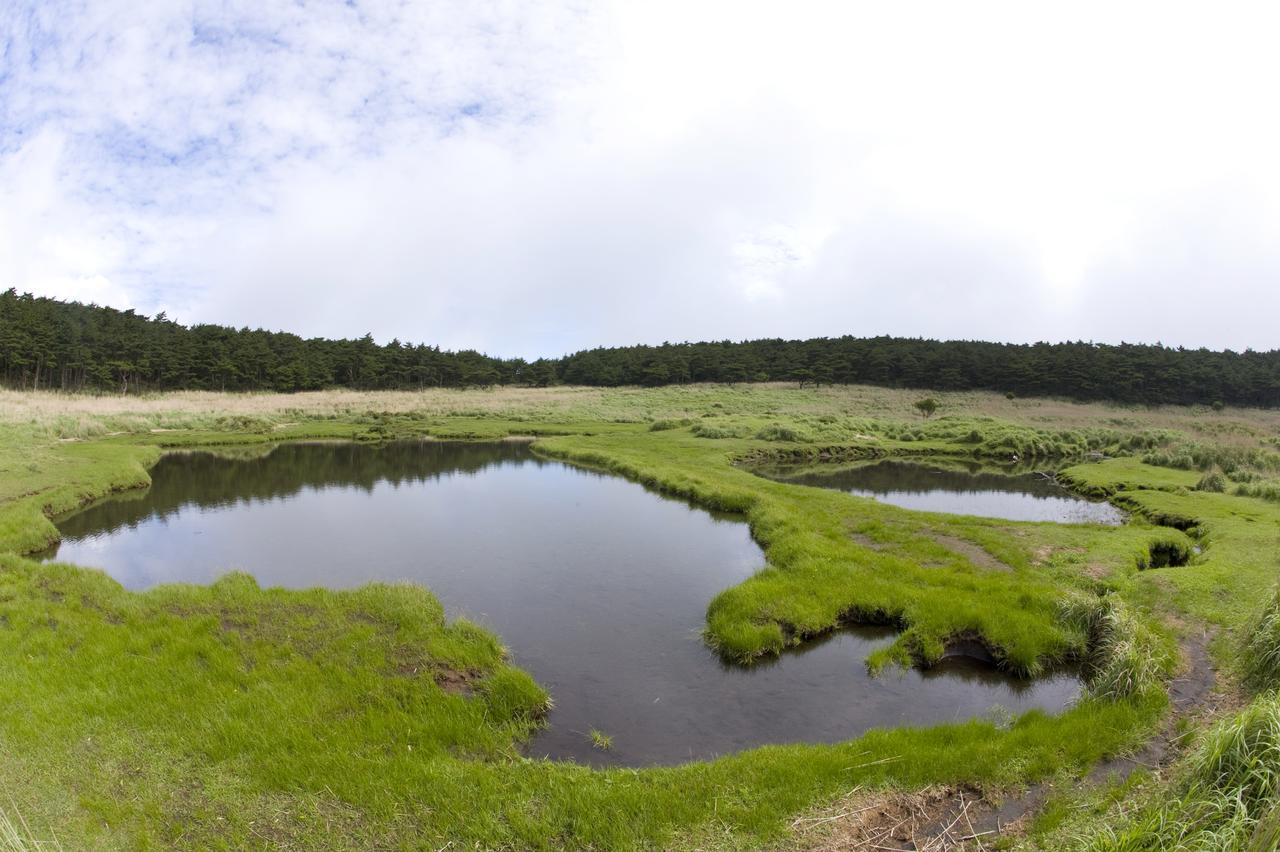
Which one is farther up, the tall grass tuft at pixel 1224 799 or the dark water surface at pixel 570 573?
the tall grass tuft at pixel 1224 799

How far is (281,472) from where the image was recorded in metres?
33.4

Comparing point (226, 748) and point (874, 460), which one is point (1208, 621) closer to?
point (226, 748)

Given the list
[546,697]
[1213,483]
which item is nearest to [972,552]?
→ [546,697]

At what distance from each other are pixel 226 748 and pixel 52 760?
1825 mm

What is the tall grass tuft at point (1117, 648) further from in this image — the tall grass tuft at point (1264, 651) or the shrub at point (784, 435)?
the shrub at point (784, 435)

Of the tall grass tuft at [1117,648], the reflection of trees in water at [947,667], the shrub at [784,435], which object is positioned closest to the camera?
the tall grass tuft at [1117,648]

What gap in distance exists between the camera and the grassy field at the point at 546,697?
6.82m

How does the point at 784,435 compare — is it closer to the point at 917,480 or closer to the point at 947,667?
the point at 917,480

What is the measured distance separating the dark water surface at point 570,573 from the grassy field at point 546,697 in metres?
0.77

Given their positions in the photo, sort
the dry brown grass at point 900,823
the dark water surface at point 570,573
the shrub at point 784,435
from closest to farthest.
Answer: the dry brown grass at point 900,823 < the dark water surface at point 570,573 < the shrub at point 784,435

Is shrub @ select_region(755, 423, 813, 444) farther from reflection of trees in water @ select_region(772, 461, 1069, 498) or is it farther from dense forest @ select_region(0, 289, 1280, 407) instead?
dense forest @ select_region(0, 289, 1280, 407)

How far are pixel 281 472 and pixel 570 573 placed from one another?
76.0 ft

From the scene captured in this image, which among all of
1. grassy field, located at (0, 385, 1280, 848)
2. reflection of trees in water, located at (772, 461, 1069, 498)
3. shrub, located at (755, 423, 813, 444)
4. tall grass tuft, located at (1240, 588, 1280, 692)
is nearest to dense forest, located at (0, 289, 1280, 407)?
shrub, located at (755, 423, 813, 444)

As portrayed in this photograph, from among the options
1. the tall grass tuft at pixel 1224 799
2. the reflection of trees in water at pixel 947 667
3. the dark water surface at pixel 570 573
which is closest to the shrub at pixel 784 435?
the dark water surface at pixel 570 573
